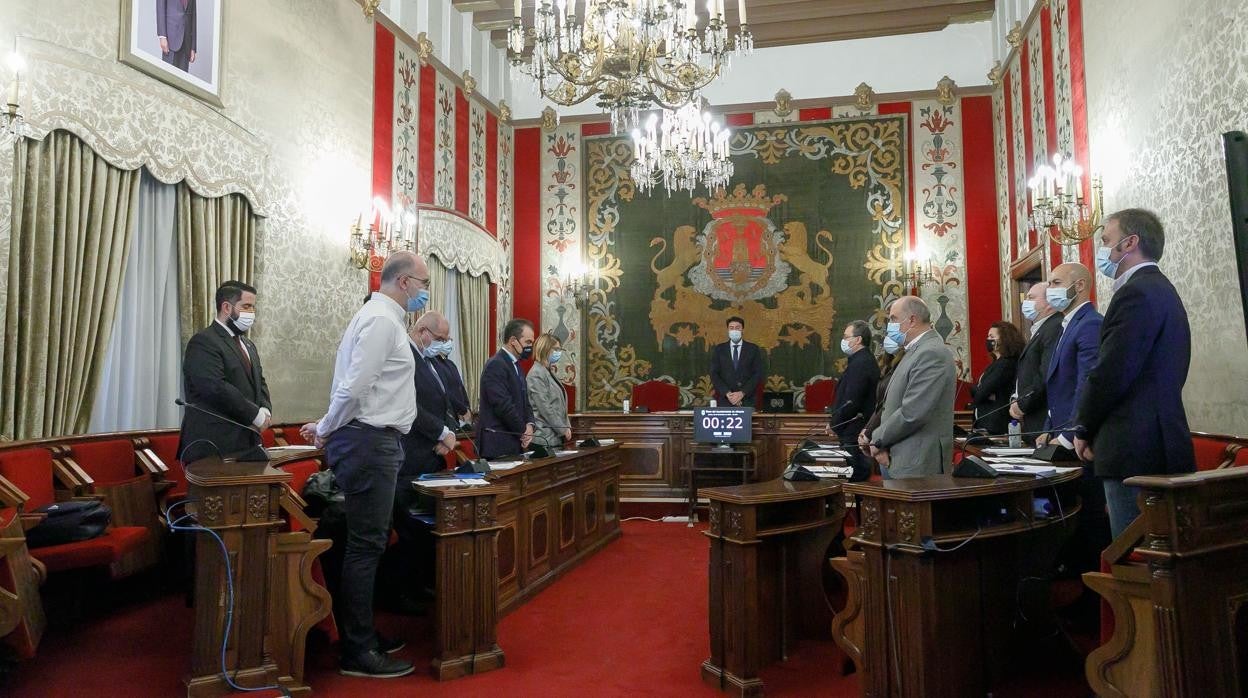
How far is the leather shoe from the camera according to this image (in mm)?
3244

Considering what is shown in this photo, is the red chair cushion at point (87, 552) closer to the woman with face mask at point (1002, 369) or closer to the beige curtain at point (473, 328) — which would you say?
the beige curtain at point (473, 328)

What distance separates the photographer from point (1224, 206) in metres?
3.80

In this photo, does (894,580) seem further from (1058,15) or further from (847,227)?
(847,227)

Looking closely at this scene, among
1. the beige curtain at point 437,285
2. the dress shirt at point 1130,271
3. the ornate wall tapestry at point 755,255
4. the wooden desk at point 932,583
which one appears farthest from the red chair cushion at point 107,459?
the ornate wall tapestry at point 755,255

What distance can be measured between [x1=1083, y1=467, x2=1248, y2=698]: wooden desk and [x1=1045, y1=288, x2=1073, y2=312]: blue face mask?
1940 millimetres

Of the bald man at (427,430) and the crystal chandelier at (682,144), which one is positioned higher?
the crystal chandelier at (682,144)

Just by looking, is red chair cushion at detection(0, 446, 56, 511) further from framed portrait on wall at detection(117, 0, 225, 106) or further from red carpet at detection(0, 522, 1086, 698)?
framed portrait on wall at detection(117, 0, 225, 106)

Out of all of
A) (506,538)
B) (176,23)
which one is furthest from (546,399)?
(176,23)

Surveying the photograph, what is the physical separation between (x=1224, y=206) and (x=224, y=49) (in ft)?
19.1

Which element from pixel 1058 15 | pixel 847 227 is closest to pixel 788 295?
pixel 847 227

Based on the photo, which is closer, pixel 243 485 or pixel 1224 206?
pixel 243 485

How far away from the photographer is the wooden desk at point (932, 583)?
260 cm

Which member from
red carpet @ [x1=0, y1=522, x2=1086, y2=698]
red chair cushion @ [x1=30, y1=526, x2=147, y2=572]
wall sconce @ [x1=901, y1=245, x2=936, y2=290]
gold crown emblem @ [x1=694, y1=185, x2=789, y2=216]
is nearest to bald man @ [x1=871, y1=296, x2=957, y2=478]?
red carpet @ [x1=0, y1=522, x2=1086, y2=698]

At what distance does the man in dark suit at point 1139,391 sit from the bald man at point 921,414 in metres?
0.66
